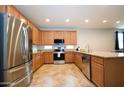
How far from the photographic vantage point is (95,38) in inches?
401

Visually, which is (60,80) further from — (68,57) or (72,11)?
(68,57)

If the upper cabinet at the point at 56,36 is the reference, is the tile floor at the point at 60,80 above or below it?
below

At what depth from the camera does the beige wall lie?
10.1 meters

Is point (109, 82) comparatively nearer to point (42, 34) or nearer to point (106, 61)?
point (106, 61)

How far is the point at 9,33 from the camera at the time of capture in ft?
9.04

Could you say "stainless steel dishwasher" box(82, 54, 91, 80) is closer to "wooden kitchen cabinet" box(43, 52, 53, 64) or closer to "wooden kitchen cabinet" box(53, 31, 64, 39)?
"wooden kitchen cabinet" box(43, 52, 53, 64)

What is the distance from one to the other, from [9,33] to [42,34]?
6.95 metres

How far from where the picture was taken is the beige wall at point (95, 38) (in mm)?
10125

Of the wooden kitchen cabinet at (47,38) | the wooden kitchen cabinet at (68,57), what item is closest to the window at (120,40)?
the wooden kitchen cabinet at (68,57)

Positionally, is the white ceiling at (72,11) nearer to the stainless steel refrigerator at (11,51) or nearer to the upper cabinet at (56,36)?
the stainless steel refrigerator at (11,51)
